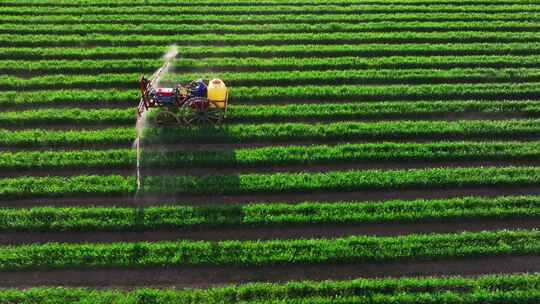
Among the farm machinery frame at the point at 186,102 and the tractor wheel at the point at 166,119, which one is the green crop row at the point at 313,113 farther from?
the farm machinery frame at the point at 186,102

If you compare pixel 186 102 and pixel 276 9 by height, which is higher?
pixel 276 9

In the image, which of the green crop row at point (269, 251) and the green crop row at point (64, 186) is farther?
the green crop row at point (64, 186)

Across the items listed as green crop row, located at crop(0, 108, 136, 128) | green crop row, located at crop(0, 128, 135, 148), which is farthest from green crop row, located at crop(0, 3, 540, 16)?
green crop row, located at crop(0, 128, 135, 148)

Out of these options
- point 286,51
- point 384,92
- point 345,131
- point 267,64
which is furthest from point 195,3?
point 345,131

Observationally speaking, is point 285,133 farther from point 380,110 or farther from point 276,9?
point 276,9

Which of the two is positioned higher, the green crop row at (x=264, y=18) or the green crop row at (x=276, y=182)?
the green crop row at (x=264, y=18)

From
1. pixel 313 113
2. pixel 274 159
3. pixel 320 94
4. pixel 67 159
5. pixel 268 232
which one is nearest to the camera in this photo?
pixel 268 232

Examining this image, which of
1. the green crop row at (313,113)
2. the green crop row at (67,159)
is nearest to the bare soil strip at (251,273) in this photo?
the green crop row at (67,159)
